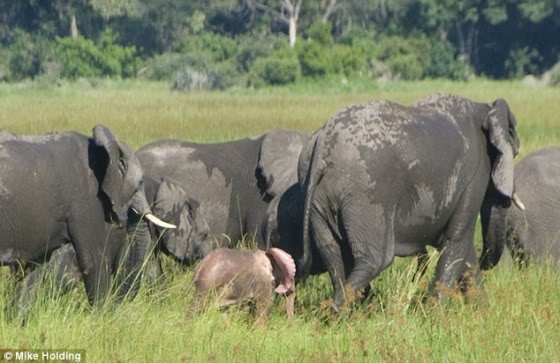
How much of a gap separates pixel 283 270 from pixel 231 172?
3.22 meters

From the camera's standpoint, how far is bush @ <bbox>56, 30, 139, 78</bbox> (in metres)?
54.6

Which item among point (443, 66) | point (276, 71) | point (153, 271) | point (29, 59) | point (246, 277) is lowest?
point (443, 66)

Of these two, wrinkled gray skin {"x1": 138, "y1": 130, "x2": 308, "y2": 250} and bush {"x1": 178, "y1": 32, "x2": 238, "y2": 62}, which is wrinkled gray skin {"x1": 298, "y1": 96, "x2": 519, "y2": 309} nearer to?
wrinkled gray skin {"x1": 138, "y1": 130, "x2": 308, "y2": 250}

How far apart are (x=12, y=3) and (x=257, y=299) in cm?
6080

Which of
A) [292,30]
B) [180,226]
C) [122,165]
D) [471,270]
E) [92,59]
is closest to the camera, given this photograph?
[122,165]

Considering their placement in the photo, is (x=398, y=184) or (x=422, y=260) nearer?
(x=398, y=184)

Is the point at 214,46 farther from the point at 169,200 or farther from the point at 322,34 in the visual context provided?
the point at 169,200

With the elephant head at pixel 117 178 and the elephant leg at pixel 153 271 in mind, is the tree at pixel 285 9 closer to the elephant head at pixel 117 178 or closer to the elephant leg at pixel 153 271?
the elephant leg at pixel 153 271

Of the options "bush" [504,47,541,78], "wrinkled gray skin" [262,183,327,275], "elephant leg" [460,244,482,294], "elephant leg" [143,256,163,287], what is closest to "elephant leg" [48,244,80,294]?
"elephant leg" [143,256,163,287]

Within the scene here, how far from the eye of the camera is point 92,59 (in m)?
55.4

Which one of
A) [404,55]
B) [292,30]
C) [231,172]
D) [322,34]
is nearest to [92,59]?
[322,34]

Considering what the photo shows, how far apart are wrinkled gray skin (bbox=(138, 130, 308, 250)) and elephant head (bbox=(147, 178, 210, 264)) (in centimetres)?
54

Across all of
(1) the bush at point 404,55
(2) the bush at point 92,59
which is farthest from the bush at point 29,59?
(1) the bush at point 404,55

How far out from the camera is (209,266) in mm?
7434
